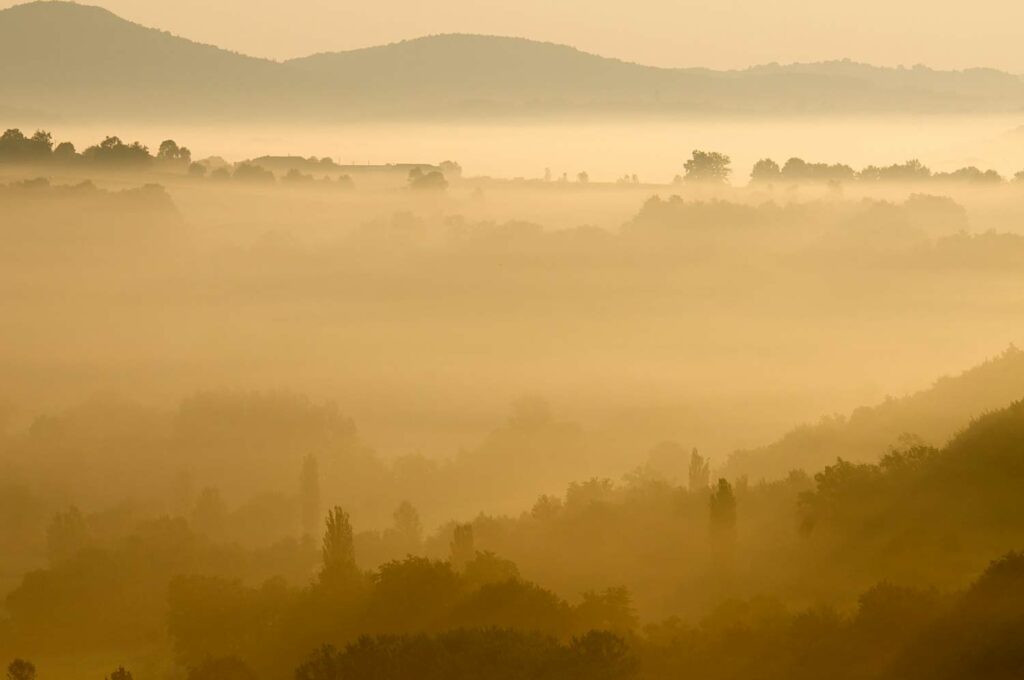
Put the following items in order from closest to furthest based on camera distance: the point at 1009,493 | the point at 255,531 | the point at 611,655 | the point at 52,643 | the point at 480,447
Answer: the point at 611,655
the point at 1009,493
the point at 52,643
the point at 255,531
the point at 480,447

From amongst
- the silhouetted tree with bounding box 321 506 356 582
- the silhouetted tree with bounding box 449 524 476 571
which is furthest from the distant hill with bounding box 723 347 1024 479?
the silhouetted tree with bounding box 321 506 356 582

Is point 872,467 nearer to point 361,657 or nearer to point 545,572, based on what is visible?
point 545,572

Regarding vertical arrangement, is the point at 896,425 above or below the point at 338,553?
above

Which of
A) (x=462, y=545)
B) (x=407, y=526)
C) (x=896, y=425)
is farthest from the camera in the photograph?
(x=407, y=526)

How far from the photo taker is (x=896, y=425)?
9950cm

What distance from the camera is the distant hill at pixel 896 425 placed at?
306ft

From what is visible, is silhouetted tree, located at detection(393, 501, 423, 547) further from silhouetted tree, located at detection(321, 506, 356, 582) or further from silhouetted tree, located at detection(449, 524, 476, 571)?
silhouetted tree, located at detection(321, 506, 356, 582)

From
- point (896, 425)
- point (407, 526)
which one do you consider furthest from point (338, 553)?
point (896, 425)

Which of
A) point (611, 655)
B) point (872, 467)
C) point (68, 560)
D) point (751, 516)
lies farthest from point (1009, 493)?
point (68, 560)

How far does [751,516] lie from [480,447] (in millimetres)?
81468

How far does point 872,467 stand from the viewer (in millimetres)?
73062

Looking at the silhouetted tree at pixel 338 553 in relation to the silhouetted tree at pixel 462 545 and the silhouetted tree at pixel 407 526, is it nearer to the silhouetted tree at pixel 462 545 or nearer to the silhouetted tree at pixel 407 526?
the silhouetted tree at pixel 462 545

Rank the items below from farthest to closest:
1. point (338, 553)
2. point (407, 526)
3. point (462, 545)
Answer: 1. point (407, 526)
2. point (462, 545)
3. point (338, 553)

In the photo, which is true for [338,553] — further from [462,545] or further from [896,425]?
[896,425]
